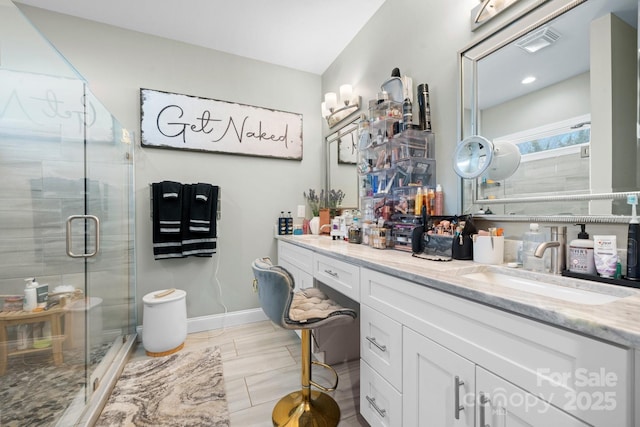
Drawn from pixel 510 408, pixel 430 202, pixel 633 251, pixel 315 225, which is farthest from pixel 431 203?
pixel 315 225

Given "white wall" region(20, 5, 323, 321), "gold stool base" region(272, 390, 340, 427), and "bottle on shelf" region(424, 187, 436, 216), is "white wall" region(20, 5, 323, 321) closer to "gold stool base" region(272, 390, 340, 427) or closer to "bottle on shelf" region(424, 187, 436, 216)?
"gold stool base" region(272, 390, 340, 427)

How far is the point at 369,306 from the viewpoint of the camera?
46.2 inches

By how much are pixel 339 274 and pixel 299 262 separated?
659 millimetres

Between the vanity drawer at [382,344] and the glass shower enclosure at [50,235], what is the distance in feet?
4.68

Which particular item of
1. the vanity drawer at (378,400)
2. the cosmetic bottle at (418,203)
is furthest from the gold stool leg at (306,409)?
the cosmetic bottle at (418,203)

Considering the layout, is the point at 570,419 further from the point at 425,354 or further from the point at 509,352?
the point at 425,354

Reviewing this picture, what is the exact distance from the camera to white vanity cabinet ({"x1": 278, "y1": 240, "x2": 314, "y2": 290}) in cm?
185

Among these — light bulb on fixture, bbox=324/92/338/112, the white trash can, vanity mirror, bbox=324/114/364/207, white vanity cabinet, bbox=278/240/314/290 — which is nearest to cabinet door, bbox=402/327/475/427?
white vanity cabinet, bbox=278/240/314/290

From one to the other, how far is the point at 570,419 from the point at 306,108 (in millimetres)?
2879

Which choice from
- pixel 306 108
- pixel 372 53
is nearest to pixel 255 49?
pixel 306 108

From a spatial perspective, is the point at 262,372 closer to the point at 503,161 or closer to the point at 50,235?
the point at 50,235

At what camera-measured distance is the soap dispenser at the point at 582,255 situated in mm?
844

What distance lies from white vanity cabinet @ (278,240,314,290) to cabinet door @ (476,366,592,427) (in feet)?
3.95

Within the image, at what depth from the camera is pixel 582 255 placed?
857 mm
